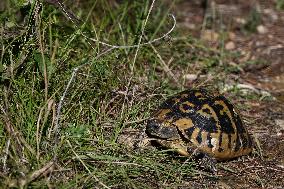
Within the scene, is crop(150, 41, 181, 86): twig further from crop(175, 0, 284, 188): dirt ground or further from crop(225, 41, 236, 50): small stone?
crop(225, 41, 236, 50): small stone

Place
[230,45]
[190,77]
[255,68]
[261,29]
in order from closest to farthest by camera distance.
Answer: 1. [190,77]
2. [255,68]
3. [230,45]
4. [261,29]

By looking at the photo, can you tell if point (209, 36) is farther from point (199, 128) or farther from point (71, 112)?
point (71, 112)

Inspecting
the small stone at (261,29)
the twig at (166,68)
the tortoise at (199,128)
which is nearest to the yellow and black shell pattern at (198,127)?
the tortoise at (199,128)

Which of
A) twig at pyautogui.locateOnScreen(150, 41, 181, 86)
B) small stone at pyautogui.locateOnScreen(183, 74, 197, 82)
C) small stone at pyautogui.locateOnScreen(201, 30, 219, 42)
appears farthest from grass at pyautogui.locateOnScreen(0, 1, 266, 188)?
small stone at pyautogui.locateOnScreen(201, 30, 219, 42)

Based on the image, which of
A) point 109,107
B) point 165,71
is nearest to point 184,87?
point 165,71

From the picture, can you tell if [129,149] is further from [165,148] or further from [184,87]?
[184,87]

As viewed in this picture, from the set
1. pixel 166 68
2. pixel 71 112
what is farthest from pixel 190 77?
pixel 71 112
